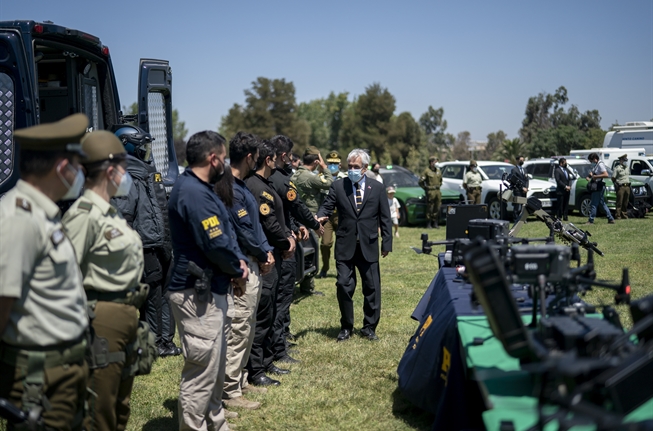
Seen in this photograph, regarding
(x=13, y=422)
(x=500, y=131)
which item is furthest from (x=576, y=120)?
(x=13, y=422)

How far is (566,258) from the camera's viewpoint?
3.30 metres

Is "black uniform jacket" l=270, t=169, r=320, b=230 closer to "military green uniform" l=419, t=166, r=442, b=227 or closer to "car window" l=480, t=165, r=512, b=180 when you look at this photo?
"military green uniform" l=419, t=166, r=442, b=227

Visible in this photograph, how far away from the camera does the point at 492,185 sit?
793 inches

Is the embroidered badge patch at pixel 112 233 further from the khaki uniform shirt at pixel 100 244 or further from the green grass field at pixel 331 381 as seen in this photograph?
the green grass field at pixel 331 381

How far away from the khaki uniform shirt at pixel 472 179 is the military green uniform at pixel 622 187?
12.4 feet

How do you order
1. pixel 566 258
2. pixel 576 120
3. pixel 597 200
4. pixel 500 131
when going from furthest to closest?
pixel 500 131, pixel 576 120, pixel 597 200, pixel 566 258

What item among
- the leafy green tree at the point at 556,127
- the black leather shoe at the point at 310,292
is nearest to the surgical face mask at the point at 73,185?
the black leather shoe at the point at 310,292

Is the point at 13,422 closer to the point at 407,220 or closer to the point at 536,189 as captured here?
the point at 407,220

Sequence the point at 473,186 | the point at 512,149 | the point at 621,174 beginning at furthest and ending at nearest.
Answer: the point at 512,149
the point at 473,186
the point at 621,174

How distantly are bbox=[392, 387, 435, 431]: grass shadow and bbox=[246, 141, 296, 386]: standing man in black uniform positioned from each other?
1213mm

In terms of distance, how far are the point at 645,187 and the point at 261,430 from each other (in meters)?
18.2

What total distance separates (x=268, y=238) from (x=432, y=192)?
13254mm

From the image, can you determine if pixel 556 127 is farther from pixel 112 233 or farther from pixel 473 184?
pixel 112 233

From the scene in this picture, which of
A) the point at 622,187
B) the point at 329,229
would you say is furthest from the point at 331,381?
the point at 622,187
